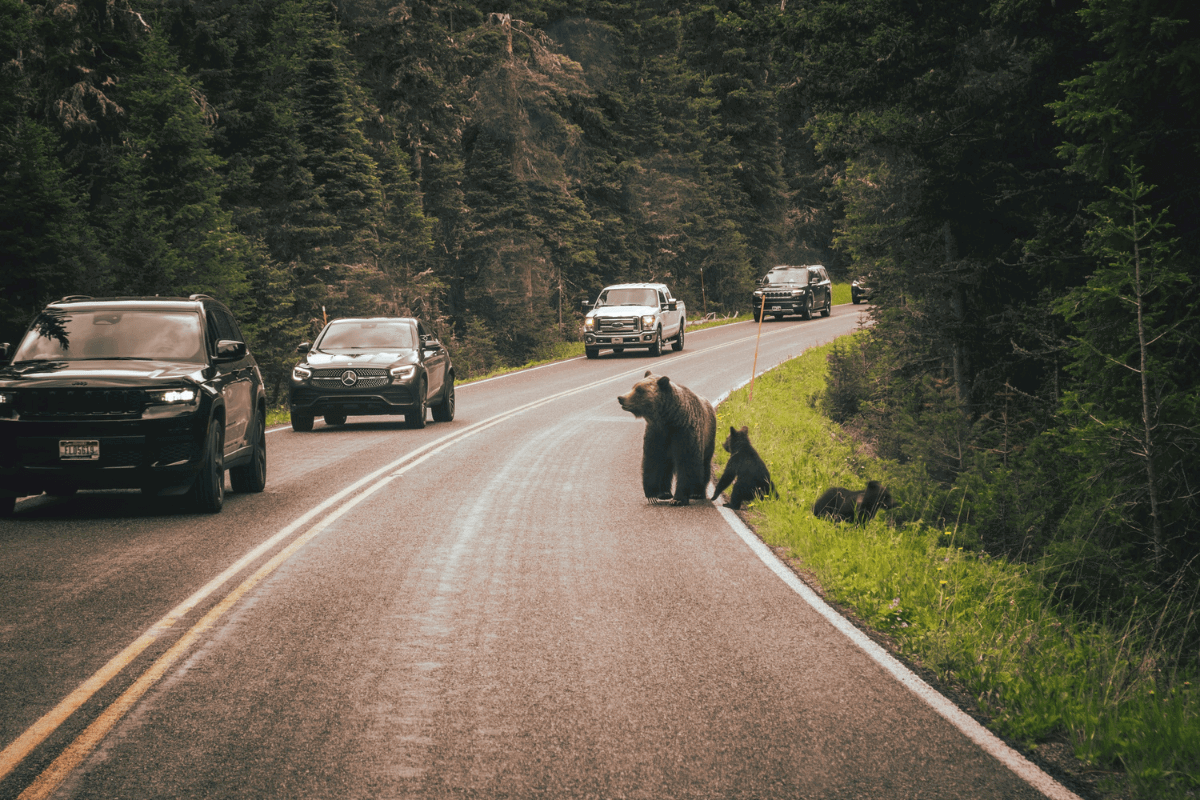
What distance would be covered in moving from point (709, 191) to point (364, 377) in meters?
45.3

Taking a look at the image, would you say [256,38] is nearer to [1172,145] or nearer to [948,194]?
[948,194]

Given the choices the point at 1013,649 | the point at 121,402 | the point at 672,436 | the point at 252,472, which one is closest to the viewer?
the point at 1013,649

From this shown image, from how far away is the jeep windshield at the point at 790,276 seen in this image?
50375mm

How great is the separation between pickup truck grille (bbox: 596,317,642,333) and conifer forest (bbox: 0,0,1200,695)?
7053mm

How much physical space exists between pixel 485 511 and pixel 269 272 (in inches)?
933

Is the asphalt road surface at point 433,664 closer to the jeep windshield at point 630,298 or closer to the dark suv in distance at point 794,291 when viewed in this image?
the jeep windshield at point 630,298

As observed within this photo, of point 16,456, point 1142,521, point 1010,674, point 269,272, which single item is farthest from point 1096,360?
point 269,272

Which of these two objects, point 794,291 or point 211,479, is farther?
point 794,291

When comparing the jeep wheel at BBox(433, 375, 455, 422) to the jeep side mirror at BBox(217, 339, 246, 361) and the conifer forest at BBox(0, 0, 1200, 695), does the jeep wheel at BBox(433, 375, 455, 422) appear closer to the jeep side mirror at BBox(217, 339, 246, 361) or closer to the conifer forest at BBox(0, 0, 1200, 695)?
the conifer forest at BBox(0, 0, 1200, 695)

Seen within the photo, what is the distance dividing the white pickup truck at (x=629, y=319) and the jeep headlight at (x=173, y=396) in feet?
82.5

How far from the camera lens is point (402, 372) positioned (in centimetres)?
1731

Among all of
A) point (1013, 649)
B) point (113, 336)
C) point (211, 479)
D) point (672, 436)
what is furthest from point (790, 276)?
point (1013, 649)

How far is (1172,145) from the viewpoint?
24.9ft

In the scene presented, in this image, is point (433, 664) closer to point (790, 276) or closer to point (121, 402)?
point (121, 402)
